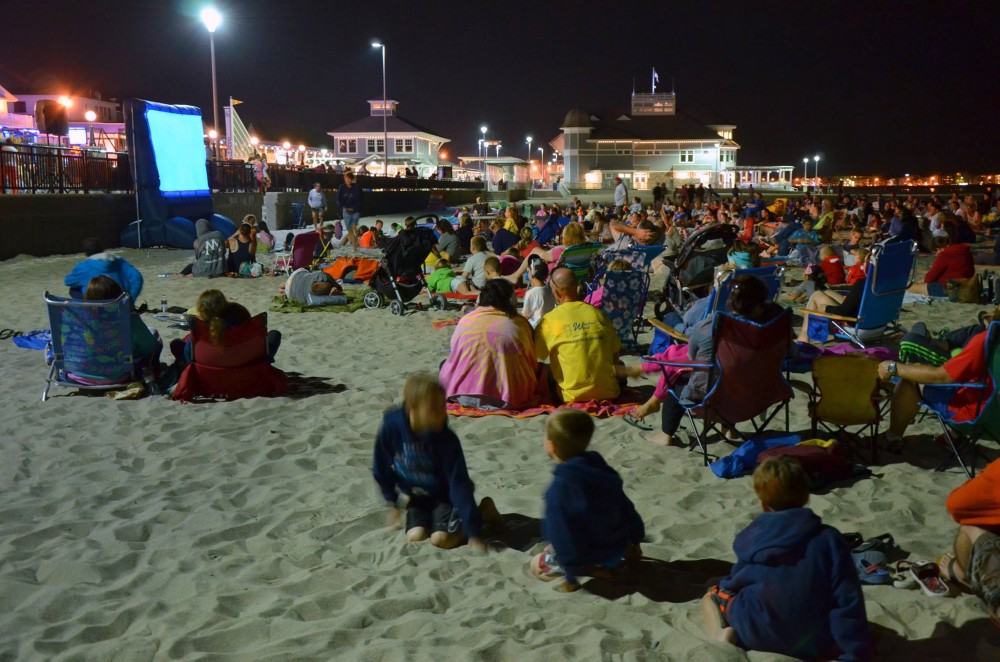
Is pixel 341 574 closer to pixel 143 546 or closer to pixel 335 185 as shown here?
pixel 143 546

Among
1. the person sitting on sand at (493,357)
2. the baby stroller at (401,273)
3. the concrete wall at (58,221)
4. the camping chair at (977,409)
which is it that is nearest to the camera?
the camping chair at (977,409)

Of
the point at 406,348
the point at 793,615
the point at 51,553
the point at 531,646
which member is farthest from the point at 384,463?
the point at 406,348

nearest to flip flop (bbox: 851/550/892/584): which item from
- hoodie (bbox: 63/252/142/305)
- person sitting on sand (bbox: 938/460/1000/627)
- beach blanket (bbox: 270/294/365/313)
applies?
person sitting on sand (bbox: 938/460/1000/627)

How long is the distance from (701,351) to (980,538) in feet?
7.37

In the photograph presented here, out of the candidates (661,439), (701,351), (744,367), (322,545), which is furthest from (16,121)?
(744,367)

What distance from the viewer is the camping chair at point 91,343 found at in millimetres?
7004

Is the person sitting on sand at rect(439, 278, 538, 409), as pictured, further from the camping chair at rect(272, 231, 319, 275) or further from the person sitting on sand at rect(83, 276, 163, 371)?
the camping chair at rect(272, 231, 319, 275)

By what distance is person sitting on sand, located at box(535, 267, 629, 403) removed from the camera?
6.76 meters

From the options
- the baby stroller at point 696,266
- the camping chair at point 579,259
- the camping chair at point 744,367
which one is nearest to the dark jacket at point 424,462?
the camping chair at point 744,367

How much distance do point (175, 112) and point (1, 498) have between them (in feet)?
61.1

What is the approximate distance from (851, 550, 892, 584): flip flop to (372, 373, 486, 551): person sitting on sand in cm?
173

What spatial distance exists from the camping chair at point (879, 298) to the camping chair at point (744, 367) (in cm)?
354

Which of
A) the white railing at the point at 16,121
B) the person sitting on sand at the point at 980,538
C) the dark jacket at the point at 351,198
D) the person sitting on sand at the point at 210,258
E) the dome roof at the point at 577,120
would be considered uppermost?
the dome roof at the point at 577,120

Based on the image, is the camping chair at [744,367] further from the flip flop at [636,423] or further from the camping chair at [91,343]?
the camping chair at [91,343]
